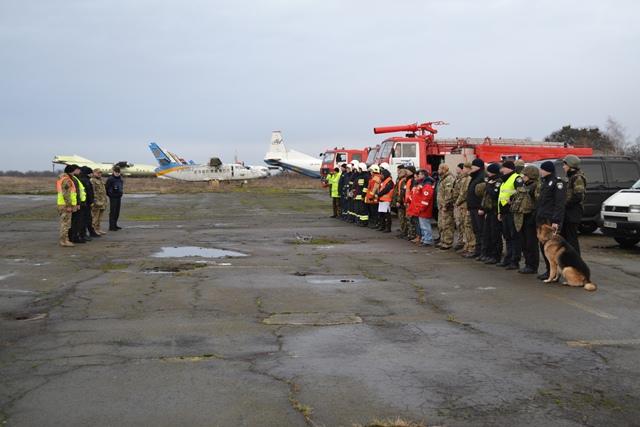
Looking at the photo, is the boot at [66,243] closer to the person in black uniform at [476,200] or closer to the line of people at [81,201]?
the line of people at [81,201]

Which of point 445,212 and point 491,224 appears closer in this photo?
point 491,224

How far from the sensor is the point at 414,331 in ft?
22.6

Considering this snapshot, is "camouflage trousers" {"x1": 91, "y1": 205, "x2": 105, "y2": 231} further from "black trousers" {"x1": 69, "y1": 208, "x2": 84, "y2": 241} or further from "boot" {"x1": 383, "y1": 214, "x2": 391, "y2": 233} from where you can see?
"boot" {"x1": 383, "y1": 214, "x2": 391, "y2": 233}

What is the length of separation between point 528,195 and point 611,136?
63.1 m

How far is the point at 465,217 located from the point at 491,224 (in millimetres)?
1190

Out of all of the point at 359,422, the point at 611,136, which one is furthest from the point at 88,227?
the point at 611,136

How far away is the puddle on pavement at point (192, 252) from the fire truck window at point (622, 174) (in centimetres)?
1019

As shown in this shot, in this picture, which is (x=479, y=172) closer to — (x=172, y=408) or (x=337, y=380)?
(x=337, y=380)

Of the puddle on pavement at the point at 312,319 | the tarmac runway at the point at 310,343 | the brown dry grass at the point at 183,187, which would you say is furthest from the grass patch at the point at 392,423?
the brown dry grass at the point at 183,187

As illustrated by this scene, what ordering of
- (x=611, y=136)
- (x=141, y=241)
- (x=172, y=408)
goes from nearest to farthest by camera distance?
(x=172, y=408) → (x=141, y=241) → (x=611, y=136)

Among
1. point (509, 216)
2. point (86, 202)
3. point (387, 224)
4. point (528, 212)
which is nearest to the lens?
point (528, 212)

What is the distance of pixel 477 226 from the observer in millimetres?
12648

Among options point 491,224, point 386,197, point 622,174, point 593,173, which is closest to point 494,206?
point 491,224

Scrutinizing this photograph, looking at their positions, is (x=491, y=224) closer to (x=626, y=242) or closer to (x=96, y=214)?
(x=626, y=242)
